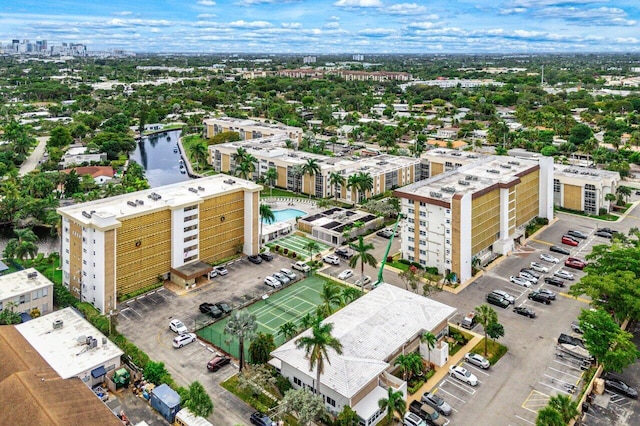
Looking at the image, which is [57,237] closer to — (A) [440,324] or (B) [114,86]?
(A) [440,324]

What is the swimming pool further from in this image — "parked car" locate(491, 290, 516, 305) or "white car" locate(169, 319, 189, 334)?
"parked car" locate(491, 290, 516, 305)

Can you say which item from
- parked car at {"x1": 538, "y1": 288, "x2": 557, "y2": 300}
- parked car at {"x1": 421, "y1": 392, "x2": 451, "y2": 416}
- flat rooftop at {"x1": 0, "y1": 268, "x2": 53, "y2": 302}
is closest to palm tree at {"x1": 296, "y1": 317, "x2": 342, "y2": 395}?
parked car at {"x1": 421, "y1": 392, "x2": 451, "y2": 416}

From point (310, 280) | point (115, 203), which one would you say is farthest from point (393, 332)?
point (115, 203)

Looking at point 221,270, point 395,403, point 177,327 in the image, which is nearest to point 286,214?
point 221,270

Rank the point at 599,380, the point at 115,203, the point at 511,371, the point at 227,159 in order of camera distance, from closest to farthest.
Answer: the point at 599,380, the point at 511,371, the point at 115,203, the point at 227,159

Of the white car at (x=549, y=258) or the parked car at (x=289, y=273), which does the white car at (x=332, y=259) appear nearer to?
the parked car at (x=289, y=273)

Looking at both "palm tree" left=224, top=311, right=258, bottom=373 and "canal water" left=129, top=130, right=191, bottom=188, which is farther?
"canal water" left=129, top=130, right=191, bottom=188
